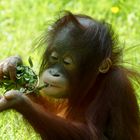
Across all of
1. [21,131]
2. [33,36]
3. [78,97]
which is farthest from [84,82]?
[33,36]

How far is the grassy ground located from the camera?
6.28 meters

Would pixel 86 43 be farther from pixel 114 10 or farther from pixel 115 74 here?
pixel 114 10

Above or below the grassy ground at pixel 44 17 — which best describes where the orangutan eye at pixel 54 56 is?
above

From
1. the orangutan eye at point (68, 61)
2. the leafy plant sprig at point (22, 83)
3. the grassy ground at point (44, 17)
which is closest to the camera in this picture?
the orangutan eye at point (68, 61)

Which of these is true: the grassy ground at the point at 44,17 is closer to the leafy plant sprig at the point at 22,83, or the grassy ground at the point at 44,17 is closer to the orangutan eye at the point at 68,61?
the leafy plant sprig at the point at 22,83

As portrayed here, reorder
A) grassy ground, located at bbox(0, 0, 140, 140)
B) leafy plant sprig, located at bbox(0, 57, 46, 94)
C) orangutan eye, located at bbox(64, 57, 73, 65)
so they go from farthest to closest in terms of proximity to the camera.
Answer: grassy ground, located at bbox(0, 0, 140, 140) < leafy plant sprig, located at bbox(0, 57, 46, 94) < orangutan eye, located at bbox(64, 57, 73, 65)

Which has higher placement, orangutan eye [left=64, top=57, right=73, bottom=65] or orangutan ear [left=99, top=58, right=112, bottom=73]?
orangutan eye [left=64, top=57, right=73, bottom=65]

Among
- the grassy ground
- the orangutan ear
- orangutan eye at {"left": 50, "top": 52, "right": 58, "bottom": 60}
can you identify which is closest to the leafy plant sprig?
orangutan eye at {"left": 50, "top": 52, "right": 58, "bottom": 60}

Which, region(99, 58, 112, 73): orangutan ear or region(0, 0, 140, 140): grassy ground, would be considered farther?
region(0, 0, 140, 140): grassy ground

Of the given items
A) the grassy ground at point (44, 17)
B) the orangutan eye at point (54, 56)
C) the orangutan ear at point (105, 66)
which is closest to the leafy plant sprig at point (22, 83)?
the orangutan eye at point (54, 56)

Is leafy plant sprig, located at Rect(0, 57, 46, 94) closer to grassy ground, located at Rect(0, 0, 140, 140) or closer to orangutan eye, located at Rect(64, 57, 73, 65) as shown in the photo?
orangutan eye, located at Rect(64, 57, 73, 65)

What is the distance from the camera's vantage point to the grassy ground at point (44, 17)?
628cm

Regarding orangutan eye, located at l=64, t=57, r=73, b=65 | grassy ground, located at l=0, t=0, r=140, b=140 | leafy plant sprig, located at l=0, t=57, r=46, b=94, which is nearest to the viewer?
orangutan eye, located at l=64, t=57, r=73, b=65

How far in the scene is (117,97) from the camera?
14.1 feet
